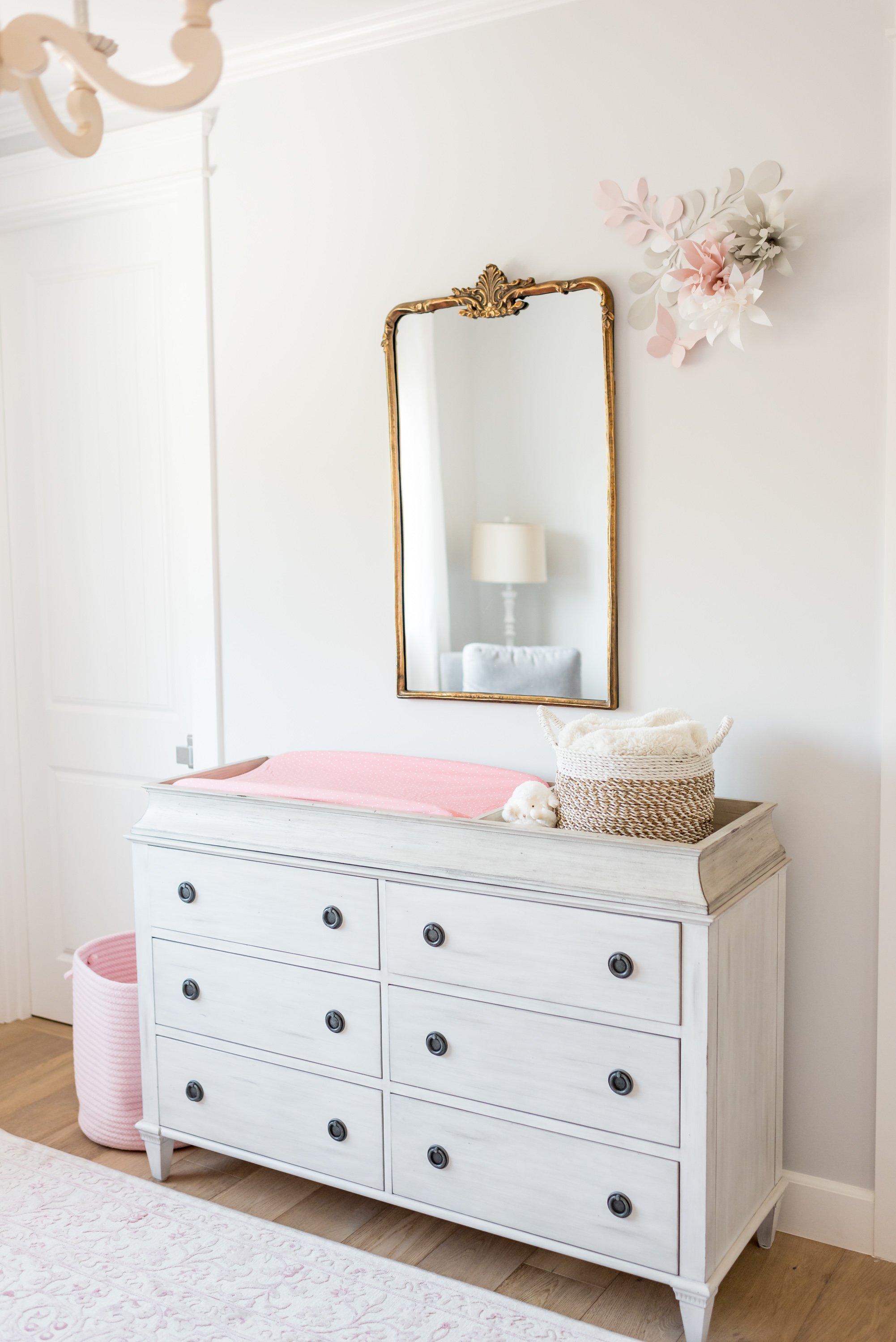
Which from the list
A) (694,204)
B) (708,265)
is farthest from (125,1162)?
(694,204)

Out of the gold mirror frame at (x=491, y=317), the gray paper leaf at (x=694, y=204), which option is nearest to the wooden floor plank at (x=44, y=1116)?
the gold mirror frame at (x=491, y=317)

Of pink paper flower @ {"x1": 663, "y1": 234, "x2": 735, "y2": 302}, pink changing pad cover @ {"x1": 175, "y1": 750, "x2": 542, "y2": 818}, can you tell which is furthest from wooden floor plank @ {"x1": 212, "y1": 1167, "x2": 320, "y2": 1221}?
pink paper flower @ {"x1": 663, "y1": 234, "x2": 735, "y2": 302}

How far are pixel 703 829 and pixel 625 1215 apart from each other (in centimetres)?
65

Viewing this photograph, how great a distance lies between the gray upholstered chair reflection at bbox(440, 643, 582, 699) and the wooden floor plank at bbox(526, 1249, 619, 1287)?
3.52 feet

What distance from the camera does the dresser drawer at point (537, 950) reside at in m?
1.77

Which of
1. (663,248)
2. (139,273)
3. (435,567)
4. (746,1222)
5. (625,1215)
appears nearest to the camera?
(625,1215)

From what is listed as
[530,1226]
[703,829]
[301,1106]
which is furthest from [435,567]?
[530,1226]

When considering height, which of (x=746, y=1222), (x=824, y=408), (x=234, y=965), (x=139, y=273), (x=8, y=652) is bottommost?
(x=746, y=1222)

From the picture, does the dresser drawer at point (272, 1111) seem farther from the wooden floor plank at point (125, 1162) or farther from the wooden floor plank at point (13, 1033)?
the wooden floor plank at point (13, 1033)

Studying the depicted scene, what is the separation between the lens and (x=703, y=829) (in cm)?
192

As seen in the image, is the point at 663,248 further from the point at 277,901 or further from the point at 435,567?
the point at 277,901

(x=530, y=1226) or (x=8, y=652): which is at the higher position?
(x=8, y=652)

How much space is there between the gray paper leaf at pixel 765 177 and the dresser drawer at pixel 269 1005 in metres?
1.64

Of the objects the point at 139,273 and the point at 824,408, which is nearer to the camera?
the point at 824,408
